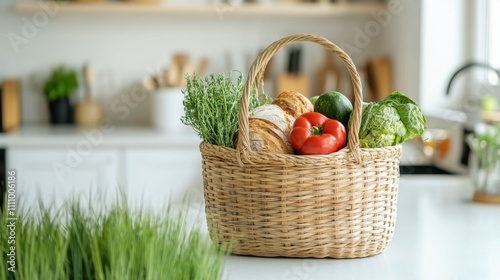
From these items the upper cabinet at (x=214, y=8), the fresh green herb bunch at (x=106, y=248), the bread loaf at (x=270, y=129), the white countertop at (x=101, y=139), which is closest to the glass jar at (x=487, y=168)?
the bread loaf at (x=270, y=129)

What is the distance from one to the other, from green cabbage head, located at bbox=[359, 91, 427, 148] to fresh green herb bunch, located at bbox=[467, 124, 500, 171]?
0.77 metres

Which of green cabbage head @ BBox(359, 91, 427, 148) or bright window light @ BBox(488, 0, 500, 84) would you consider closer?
green cabbage head @ BBox(359, 91, 427, 148)


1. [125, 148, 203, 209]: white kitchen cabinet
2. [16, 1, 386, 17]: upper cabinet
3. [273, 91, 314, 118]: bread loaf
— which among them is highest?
[16, 1, 386, 17]: upper cabinet

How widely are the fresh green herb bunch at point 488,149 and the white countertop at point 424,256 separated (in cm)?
13

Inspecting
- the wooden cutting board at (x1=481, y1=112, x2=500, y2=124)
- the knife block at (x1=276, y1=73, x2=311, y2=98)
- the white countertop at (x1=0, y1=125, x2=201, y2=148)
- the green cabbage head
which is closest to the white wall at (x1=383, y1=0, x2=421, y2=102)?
the knife block at (x1=276, y1=73, x2=311, y2=98)

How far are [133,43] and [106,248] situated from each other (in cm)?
325

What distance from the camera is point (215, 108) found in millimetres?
1273

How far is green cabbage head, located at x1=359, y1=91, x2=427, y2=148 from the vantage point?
1.28 meters

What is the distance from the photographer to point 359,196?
1250 mm

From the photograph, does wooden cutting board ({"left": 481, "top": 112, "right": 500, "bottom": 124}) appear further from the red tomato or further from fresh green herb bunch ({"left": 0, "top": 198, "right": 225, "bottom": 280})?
fresh green herb bunch ({"left": 0, "top": 198, "right": 225, "bottom": 280})

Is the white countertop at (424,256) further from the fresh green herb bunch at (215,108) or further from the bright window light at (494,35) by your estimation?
the bright window light at (494,35)

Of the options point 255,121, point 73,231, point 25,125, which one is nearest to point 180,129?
point 25,125

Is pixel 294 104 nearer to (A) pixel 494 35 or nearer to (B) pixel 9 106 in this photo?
(A) pixel 494 35

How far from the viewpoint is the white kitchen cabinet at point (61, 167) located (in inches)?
131
